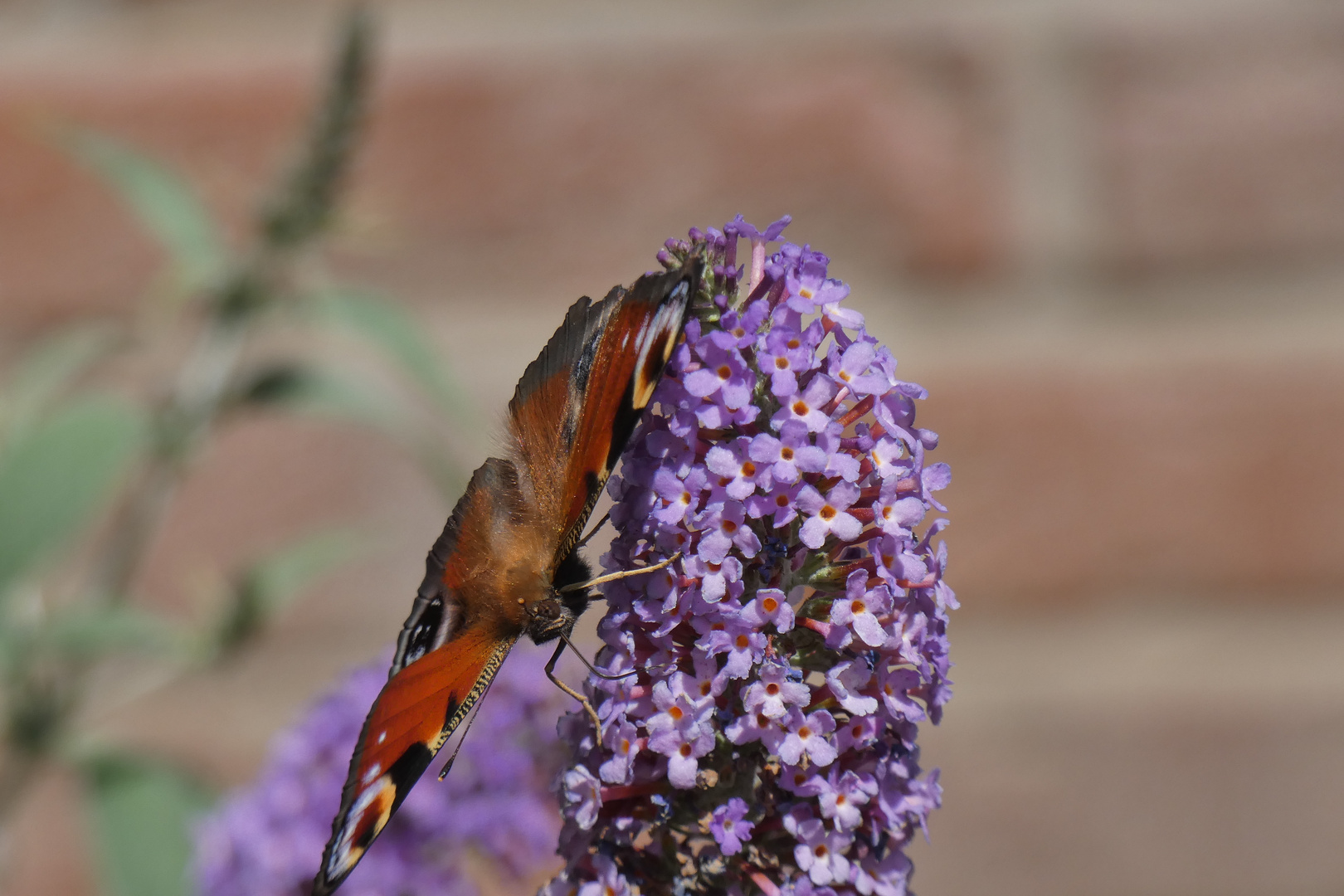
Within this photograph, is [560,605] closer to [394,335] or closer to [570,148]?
[394,335]

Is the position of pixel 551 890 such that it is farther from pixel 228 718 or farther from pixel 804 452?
pixel 228 718

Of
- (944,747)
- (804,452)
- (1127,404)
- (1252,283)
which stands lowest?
(804,452)

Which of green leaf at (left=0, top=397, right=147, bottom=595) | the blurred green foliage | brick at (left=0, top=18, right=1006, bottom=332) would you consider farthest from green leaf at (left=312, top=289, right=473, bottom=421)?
brick at (left=0, top=18, right=1006, bottom=332)

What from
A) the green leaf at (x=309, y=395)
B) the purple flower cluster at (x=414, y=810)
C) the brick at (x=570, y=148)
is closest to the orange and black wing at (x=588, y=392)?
the purple flower cluster at (x=414, y=810)

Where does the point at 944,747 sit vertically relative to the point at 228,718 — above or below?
above

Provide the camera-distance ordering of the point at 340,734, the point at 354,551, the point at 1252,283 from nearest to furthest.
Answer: the point at 340,734 → the point at 354,551 → the point at 1252,283

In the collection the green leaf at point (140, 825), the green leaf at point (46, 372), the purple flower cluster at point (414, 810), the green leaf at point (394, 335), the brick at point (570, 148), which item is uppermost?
the brick at point (570, 148)

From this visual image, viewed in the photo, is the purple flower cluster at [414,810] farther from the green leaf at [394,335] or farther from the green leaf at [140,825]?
the green leaf at [394,335]

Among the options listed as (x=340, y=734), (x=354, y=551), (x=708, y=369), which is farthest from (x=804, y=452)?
(x=354, y=551)
